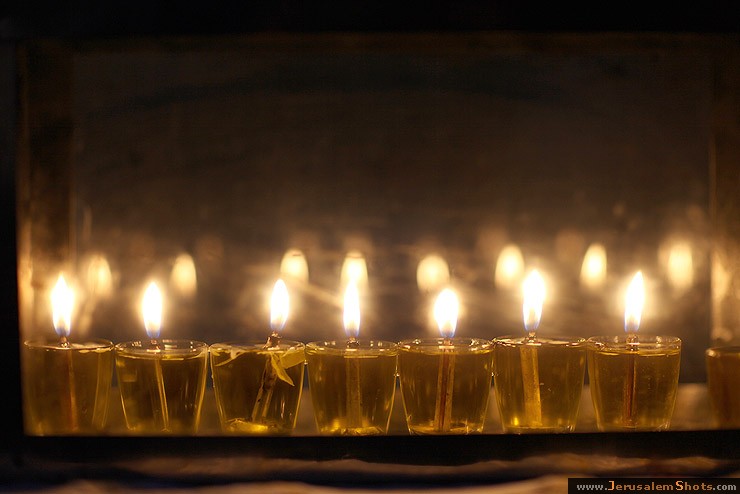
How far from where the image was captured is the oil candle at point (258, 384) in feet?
2.68

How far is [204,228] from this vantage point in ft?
3.45

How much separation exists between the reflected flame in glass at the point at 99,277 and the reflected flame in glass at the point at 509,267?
19.0 inches

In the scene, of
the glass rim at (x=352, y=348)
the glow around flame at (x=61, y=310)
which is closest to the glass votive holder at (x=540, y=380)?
the glass rim at (x=352, y=348)

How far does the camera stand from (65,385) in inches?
32.9

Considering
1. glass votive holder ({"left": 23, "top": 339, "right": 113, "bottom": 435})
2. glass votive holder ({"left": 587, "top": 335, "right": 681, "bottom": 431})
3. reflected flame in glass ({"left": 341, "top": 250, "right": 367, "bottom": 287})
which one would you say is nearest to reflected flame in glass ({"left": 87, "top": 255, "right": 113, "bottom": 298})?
glass votive holder ({"left": 23, "top": 339, "right": 113, "bottom": 435})

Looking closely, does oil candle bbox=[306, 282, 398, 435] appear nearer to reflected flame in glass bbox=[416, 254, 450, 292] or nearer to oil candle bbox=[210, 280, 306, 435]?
oil candle bbox=[210, 280, 306, 435]

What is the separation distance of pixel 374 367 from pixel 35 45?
1.46 feet

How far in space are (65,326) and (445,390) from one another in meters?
0.39

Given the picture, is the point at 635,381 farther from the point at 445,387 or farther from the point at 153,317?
the point at 153,317

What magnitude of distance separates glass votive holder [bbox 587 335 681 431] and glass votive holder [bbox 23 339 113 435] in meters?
0.49

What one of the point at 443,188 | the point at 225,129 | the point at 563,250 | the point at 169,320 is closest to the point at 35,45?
the point at 225,129

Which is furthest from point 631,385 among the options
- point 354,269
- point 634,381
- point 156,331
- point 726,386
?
point 156,331

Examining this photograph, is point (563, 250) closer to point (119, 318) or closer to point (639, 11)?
point (639, 11)

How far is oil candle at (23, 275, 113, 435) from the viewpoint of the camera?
0.83 meters
